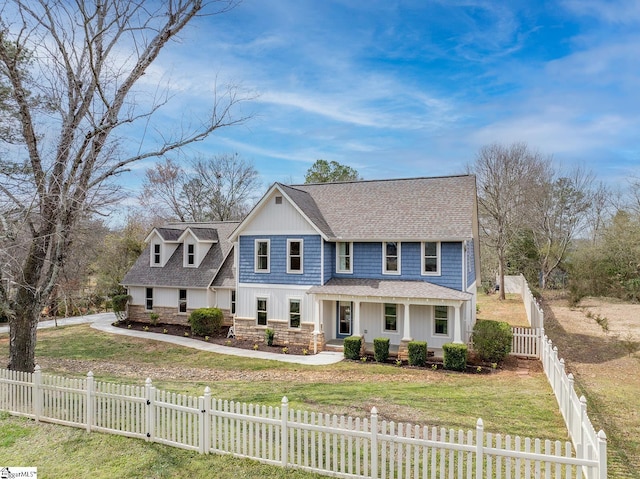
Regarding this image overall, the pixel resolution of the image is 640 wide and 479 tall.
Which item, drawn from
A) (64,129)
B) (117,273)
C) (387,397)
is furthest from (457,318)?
(117,273)

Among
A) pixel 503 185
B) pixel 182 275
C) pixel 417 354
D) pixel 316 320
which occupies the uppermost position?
pixel 503 185

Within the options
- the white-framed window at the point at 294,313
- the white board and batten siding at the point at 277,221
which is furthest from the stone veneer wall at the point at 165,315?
the white board and batten siding at the point at 277,221

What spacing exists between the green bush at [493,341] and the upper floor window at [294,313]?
26.3 feet

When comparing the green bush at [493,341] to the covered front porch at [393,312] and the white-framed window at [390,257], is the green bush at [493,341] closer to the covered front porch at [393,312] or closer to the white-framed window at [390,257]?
the covered front porch at [393,312]

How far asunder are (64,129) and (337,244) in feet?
39.7

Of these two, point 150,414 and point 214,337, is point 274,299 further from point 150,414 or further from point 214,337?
point 150,414

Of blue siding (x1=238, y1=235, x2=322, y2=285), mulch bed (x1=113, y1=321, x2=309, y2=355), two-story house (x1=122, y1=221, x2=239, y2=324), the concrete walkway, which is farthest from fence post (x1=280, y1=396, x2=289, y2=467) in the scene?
two-story house (x1=122, y1=221, x2=239, y2=324)

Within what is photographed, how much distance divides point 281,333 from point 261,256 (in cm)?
392

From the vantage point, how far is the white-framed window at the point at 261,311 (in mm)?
19828

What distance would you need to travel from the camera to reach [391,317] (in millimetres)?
18250

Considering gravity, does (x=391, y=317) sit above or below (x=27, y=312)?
below

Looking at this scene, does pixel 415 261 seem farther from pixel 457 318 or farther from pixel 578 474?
pixel 578 474

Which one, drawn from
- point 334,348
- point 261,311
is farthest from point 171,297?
point 334,348

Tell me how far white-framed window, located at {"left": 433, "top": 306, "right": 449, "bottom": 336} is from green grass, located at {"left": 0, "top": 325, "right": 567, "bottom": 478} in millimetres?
→ 2924
